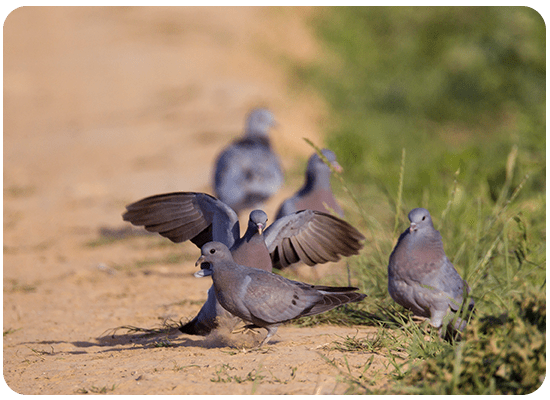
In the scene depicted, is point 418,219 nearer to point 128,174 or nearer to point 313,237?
point 313,237

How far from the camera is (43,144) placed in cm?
1120

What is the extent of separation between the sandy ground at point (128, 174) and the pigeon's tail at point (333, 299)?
20 centimetres

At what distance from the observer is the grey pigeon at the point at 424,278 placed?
358 centimetres

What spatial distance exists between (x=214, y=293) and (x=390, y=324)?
108cm

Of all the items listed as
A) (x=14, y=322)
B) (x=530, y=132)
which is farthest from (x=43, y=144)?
(x=530, y=132)

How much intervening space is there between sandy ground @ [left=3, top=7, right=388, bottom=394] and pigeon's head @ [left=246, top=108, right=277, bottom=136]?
917mm

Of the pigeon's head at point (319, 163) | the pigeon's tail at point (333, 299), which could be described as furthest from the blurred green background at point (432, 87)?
the pigeon's tail at point (333, 299)

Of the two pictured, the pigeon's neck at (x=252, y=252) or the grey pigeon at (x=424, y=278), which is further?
the pigeon's neck at (x=252, y=252)

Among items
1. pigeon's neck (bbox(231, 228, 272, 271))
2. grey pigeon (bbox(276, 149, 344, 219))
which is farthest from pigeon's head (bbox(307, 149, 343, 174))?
pigeon's neck (bbox(231, 228, 272, 271))

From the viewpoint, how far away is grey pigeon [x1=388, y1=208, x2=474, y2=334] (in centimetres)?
358

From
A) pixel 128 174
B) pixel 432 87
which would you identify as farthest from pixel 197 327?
pixel 432 87

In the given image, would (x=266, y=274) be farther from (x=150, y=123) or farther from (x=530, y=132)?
(x=150, y=123)

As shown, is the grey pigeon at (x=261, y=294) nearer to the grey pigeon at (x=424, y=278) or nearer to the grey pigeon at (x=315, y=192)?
the grey pigeon at (x=424, y=278)

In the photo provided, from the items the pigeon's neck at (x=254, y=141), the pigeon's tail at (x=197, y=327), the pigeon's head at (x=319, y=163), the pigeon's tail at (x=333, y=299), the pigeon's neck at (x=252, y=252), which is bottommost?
the pigeon's tail at (x=197, y=327)
